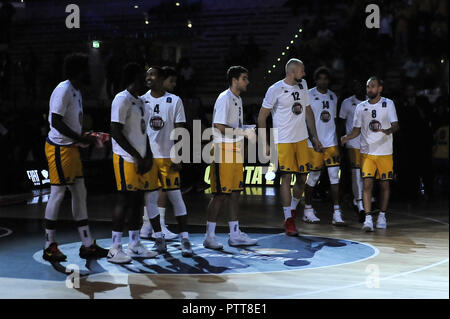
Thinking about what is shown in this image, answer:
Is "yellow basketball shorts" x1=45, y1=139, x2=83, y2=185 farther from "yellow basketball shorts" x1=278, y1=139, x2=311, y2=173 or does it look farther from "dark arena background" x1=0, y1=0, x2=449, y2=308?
"yellow basketball shorts" x1=278, y1=139, x2=311, y2=173

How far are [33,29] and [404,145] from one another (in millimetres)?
15609

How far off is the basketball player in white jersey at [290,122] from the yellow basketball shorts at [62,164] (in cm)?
240

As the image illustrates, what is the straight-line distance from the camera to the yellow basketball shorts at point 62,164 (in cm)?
667

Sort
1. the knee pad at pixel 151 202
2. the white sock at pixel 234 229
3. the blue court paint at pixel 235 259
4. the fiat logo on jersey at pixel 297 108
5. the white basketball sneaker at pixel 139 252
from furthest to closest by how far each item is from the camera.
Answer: the fiat logo on jersey at pixel 297 108 < the white sock at pixel 234 229 < the knee pad at pixel 151 202 < the white basketball sneaker at pixel 139 252 < the blue court paint at pixel 235 259

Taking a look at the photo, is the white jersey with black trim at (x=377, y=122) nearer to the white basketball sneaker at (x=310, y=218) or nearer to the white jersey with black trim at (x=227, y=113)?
the white basketball sneaker at (x=310, y=218)

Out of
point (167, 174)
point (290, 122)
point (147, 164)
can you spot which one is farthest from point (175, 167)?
point (290, 122)

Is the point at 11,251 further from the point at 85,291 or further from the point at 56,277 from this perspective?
the point at 85,291

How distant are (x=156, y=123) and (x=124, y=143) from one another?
0.94 meters

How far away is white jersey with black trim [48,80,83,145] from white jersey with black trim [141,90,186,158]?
0.83m

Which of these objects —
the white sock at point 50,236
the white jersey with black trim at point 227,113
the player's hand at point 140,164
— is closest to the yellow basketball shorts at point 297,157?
the white jersey with black trim at point 227,113

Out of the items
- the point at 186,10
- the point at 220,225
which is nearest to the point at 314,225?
the point at 220,225

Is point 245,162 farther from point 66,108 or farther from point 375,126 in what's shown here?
point 66,108

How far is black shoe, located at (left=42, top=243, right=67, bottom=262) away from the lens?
22.0ft

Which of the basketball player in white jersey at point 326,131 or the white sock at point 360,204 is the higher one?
the basketball player in white jersey at point 326,131
